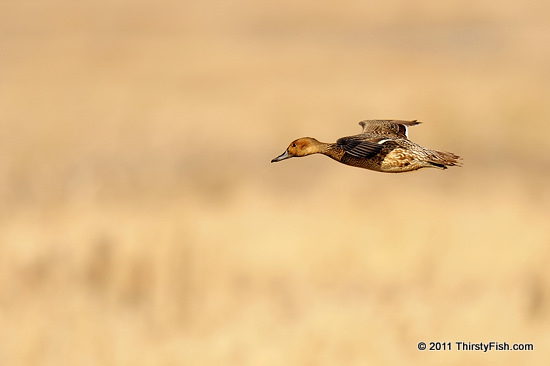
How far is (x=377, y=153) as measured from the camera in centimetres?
436

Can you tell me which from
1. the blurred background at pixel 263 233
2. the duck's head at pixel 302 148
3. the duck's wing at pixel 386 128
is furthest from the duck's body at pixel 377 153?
the blurred background at pixel 263 233

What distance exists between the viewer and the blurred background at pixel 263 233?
1349 centimetres

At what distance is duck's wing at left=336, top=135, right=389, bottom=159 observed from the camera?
14.1 ft

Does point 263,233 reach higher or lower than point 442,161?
lower

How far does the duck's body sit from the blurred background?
328 inches

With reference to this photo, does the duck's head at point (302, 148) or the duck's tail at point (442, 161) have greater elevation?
the duck's head at point (302, 148)

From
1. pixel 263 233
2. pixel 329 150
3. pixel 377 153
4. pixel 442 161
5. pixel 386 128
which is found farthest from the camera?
pixel 263 233

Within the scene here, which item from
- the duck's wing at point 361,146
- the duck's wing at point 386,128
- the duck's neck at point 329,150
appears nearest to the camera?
the duck's wing at point 361,146

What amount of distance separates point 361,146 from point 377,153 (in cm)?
9

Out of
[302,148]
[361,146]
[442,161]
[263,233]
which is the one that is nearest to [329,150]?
[302,148]

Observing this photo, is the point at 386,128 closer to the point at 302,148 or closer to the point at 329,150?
the point at 329,150

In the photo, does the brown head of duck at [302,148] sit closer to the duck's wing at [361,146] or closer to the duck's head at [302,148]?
the duck's head at [302,148]

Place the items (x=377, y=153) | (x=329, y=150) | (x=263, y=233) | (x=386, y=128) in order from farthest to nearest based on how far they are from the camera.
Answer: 1. (x=263, y=233)
2. (x=386, y=128)
3. (x=329, y=150)
4. (x=377, y=153)

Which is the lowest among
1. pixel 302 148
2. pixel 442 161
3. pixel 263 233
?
pixel 263 233
